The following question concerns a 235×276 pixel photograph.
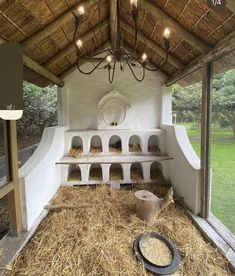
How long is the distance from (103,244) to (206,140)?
5.31ft

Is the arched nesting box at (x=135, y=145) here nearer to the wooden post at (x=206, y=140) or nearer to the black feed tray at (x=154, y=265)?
the wooden post at (x=206, y=140)

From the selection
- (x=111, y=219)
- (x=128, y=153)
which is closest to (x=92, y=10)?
(x=128, y=153)

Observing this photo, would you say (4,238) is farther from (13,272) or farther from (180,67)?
(180,67)

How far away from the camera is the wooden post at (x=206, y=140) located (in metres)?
2.44

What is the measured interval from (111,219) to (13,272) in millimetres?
1126

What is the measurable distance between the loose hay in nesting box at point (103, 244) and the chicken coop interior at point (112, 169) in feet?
0.03

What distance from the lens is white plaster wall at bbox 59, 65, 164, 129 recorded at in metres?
4.42

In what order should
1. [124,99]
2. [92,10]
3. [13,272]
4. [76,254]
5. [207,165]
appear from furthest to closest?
[124,99] → [92,10] → [207,165] → [76,254] → [13,272]

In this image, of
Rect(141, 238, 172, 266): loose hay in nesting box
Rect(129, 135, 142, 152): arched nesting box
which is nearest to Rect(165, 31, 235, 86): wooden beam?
Rect(129, 135, 142, 152): arched nesting box

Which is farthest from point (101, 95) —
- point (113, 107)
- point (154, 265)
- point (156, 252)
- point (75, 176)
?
point (154, 265)

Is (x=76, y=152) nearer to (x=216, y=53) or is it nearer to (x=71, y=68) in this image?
(x=71, y=68)

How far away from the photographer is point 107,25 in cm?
342

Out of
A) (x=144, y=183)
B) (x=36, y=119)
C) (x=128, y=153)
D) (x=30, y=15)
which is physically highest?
(x=30, y=15)

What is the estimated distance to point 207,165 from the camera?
8.09 feet
